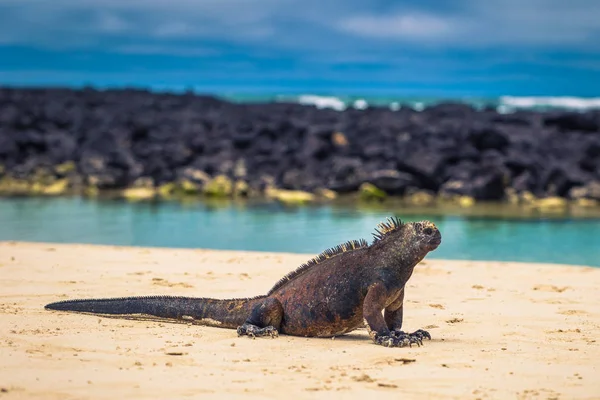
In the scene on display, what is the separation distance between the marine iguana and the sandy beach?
0.14 m

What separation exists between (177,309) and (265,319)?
2.55 ft

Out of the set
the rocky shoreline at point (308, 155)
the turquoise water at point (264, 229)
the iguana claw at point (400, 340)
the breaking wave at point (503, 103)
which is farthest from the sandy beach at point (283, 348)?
the breaking wave at point (503, 103)

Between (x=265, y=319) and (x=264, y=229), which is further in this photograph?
(x=264, y=229)

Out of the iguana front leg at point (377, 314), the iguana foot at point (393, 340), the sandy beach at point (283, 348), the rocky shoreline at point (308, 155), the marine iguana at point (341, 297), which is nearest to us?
the sandy beach at point (283, 348)

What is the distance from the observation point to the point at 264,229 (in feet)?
52.5

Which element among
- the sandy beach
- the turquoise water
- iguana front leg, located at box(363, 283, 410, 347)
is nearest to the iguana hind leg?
the sandy beach

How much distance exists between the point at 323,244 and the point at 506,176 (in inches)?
394

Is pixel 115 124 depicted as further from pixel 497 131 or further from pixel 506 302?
pixel 506 302

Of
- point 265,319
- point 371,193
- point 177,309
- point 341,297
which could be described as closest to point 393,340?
point 341,297

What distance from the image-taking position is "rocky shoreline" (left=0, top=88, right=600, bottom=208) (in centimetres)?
2225

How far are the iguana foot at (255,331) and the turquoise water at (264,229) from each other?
6.25 m

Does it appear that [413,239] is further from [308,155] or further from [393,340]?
[308,155]

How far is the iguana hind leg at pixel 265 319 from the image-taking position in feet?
22.8

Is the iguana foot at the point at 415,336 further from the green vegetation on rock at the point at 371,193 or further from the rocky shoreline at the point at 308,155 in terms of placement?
the green vegetation on rock at the point at 371,193
